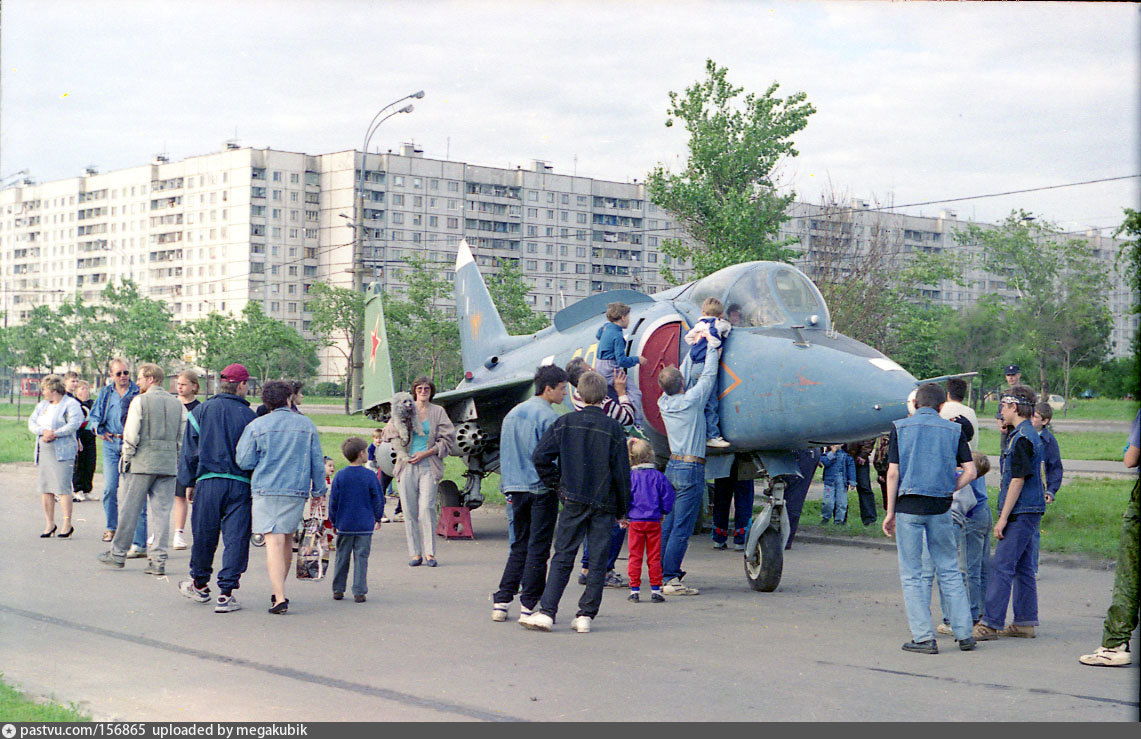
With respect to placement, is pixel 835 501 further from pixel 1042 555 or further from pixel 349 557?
pixel 349 557

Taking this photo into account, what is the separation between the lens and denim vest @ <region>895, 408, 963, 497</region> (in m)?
7.68

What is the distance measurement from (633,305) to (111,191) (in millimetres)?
114297

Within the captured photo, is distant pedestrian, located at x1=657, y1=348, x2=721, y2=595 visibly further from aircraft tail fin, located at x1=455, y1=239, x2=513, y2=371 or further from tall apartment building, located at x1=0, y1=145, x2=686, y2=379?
tall apartment building, located at x1=0, y1=145, x2=686, y2=379

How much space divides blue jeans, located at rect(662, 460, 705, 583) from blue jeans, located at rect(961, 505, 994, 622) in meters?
2.47

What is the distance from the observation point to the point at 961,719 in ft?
18.7

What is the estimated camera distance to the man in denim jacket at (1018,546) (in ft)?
26.9

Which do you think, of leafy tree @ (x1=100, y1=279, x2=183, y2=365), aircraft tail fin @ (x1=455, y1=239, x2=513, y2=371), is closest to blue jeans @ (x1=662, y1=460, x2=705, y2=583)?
aircraft tail fin @ (x1=455, y1=239, x2=513, y2=371)

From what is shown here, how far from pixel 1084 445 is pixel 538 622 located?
31.0 metres

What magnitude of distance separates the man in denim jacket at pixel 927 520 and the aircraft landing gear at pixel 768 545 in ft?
7.71

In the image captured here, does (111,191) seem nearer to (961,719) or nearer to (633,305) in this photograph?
(633,305)

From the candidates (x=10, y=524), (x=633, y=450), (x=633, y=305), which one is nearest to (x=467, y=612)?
(x=633, y=450)

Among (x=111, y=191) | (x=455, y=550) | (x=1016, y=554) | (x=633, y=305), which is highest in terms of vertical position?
(x=111, y=191)

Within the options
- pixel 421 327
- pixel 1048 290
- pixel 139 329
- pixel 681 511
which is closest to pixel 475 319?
pixel 681 511

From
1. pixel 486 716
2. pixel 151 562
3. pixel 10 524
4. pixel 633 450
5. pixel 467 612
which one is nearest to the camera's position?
pixel 486 716
